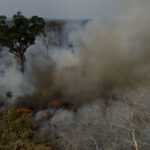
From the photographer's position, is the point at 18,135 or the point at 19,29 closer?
the point at 18,135

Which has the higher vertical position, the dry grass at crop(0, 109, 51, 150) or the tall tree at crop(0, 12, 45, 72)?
the tall tree at crop(0, 12, 45, 72)

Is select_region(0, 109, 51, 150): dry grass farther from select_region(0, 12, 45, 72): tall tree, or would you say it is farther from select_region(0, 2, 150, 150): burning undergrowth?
select_region(0, 12, 45, 72): tall tree

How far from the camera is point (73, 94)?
19.7 m

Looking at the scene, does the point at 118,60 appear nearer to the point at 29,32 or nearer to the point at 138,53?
the point at 138,53

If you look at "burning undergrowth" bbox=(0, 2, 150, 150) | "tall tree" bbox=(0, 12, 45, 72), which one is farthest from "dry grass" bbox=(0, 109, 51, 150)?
"tall tree" bbox=(0, 12, 45, 72)

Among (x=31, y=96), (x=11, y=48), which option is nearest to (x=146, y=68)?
(x=31, y=96)

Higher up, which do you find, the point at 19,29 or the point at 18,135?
the point at 19,29

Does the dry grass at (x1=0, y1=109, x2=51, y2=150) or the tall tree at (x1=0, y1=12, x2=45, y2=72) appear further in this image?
the tall tree at (x1=0, y1=12, x2=45, y2=72)

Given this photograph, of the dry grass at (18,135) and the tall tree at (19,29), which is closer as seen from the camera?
the dry grass at (18,135)

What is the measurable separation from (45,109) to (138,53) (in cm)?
929

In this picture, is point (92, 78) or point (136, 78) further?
point (92, 78)

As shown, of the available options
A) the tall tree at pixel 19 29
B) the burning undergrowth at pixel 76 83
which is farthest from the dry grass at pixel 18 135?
the tall tree at pixel 19 29

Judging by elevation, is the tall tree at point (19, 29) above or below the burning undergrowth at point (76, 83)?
above

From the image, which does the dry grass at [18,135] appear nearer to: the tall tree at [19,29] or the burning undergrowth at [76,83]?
the burning undergrowth at [76,83]
